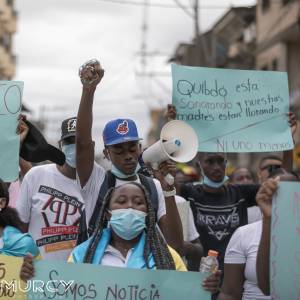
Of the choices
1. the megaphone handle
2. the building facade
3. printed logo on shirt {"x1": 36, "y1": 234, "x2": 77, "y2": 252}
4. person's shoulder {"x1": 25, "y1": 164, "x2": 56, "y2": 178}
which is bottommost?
printed logo on shirt {"x1": 36, "y1": 234, "x2": 77, "y2": 252}

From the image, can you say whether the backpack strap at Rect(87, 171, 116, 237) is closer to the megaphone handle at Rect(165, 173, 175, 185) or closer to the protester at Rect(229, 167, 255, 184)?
the megaphone handle at Rect(165, 173, 175, 185)

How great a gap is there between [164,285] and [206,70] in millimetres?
2735

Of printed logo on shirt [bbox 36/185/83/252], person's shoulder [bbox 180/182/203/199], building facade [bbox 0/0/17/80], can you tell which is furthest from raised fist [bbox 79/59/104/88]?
building facade [bbox 0/0/17/80]

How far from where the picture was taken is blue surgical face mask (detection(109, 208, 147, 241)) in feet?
13.6

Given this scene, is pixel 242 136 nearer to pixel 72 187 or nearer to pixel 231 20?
pixel 72 187

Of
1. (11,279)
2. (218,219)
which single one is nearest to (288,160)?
(218,219)

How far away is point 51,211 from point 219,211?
5.31ft

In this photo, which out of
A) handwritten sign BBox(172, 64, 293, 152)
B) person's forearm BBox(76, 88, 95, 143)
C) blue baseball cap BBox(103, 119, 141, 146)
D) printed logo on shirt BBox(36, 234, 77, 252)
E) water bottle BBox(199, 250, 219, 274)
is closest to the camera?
water bottle BBox(199, 250, 219, 274)

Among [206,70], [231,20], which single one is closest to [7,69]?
[231,20]

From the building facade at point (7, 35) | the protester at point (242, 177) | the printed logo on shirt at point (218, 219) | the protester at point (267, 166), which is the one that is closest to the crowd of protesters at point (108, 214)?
the printed logo on shirt at point (218, 219)

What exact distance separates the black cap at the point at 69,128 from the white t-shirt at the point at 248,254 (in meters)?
1.28

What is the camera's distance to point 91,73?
15.9 feet

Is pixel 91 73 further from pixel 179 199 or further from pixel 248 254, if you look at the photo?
pixel 179 199

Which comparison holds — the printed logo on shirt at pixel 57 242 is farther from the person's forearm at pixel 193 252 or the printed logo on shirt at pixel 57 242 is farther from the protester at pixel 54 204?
the person's forearm at pixel 193 252
